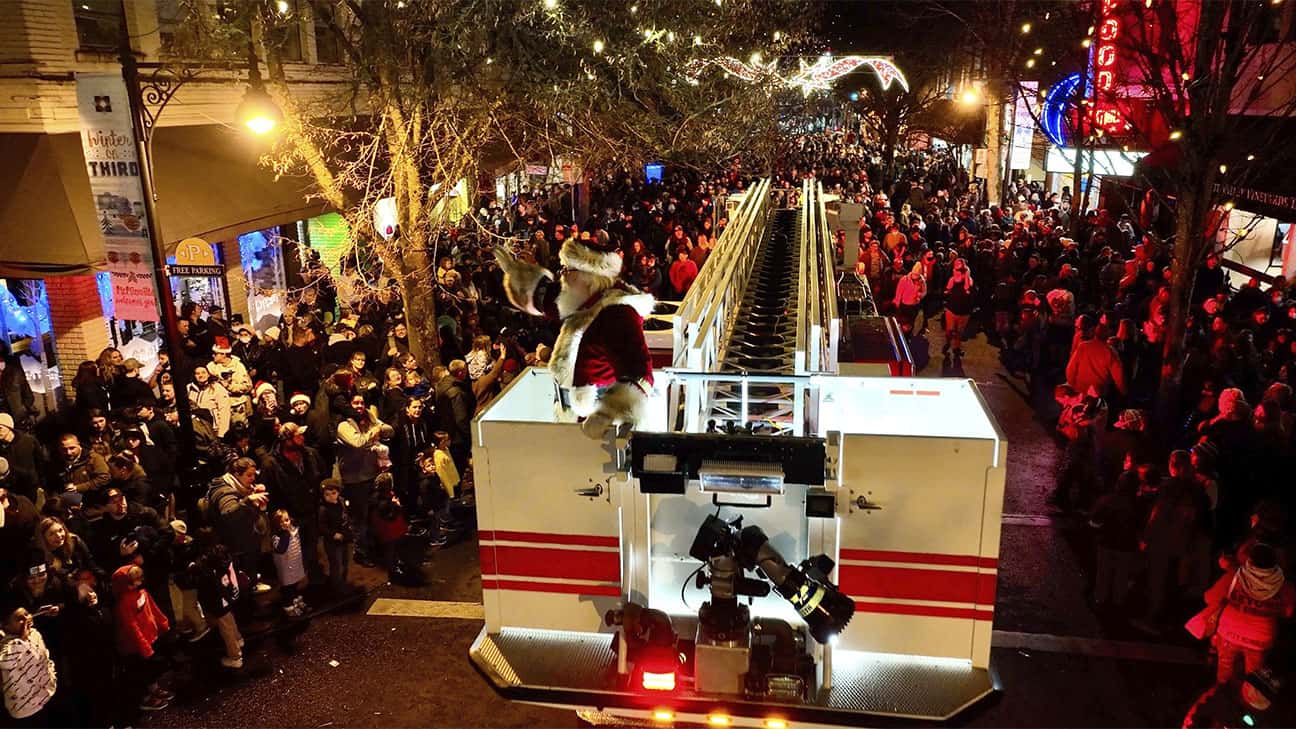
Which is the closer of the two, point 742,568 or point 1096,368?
point 742,568

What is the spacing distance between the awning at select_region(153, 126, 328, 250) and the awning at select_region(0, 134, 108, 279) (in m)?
0.88

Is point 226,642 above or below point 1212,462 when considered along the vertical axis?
below

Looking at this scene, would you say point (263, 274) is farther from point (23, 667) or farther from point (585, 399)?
point (585, 399)

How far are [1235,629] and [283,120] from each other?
1058cm

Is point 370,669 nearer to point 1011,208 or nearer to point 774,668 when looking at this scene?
point 774,668

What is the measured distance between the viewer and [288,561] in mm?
7469

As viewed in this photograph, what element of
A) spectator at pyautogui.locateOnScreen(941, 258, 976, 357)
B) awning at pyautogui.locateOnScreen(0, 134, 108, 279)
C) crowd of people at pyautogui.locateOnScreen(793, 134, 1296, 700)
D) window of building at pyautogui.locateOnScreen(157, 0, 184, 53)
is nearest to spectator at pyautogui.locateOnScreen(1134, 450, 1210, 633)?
crowd of people at pyautogui.locateOnScreen(793, 134, 1296, 700)

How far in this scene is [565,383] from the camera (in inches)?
186

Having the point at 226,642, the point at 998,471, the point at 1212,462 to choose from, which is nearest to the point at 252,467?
the point at 226,642

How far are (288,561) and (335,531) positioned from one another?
1.49ft

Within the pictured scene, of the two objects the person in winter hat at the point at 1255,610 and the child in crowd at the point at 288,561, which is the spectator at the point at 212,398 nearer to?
the child in crowd at the point at 288,561

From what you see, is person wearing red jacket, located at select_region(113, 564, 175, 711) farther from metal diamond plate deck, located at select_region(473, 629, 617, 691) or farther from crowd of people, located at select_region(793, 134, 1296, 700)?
crowd of people, located at select_region(793, 134, 1296, 700)

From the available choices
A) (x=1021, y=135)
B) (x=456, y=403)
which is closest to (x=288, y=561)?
(x=456, y=403)

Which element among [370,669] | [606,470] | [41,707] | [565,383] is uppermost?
[565,383]
